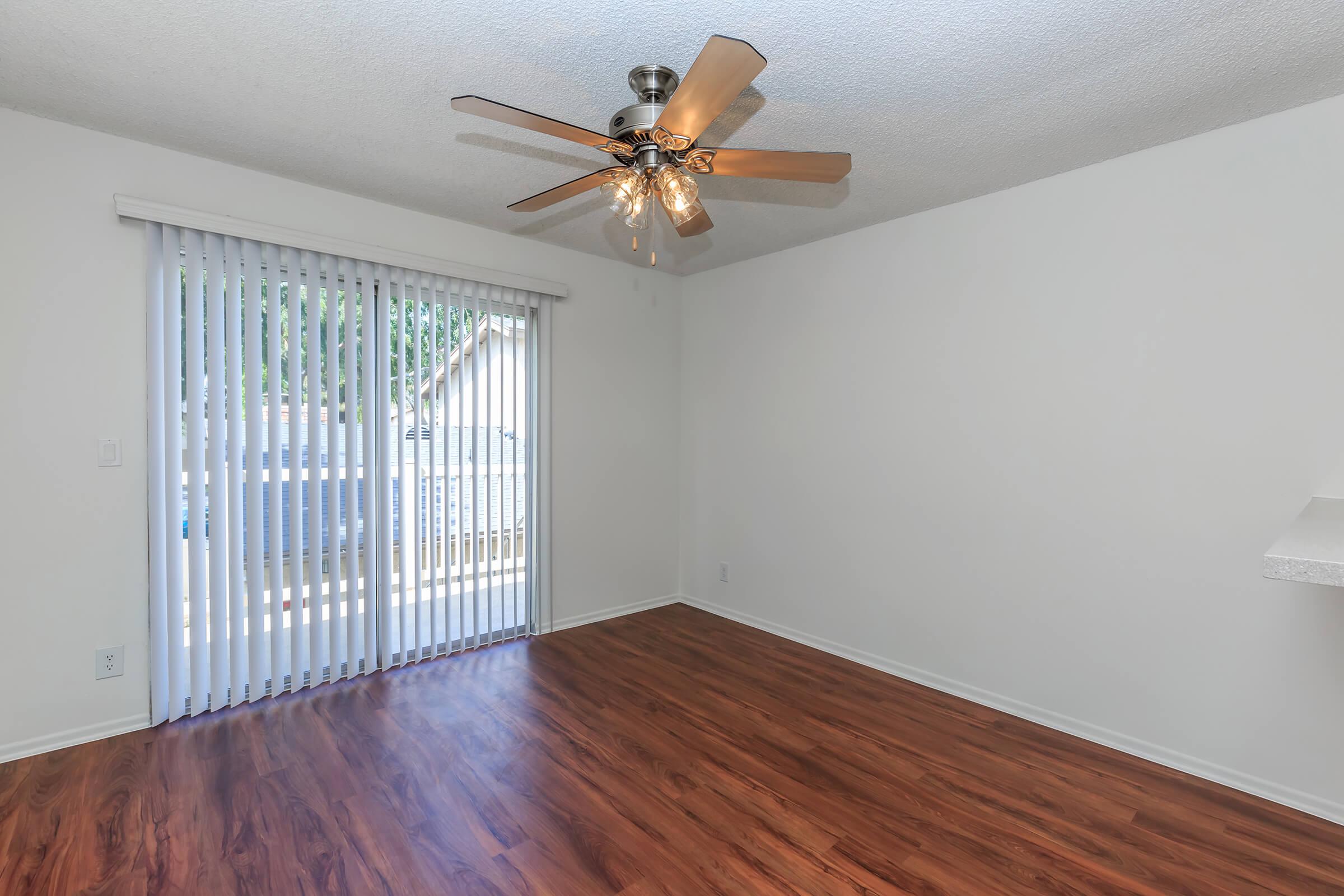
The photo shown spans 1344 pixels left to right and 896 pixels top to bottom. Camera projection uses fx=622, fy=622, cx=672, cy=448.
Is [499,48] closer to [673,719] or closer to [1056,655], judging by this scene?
[673,719]

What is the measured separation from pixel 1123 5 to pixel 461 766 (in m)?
3.22

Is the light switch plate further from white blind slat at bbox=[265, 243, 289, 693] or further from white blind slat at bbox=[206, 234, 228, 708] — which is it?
white blind slat at bbox=[265, 243, 289, 693]

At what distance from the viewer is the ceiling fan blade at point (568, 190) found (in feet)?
6.58

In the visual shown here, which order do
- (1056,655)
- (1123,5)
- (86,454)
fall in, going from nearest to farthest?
(1123,5)
(86,454)
(1056,655)

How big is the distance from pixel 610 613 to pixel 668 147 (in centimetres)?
316

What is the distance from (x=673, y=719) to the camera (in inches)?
109

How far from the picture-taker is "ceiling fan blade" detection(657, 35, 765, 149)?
4.46 feet

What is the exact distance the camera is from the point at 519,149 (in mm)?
2465

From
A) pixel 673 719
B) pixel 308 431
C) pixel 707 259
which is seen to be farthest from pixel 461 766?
pixel 707 259

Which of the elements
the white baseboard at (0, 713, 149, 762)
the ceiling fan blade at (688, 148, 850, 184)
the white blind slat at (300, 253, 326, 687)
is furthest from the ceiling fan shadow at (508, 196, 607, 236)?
the white baseboard at (0, 713, 149, 762)

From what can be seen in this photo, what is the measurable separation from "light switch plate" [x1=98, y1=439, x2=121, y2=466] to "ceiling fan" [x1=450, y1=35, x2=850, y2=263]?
1929mm

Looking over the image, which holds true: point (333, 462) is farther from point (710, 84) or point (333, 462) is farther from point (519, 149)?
point (710, 84)

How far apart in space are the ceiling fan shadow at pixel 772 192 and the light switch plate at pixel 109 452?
270 centimetres

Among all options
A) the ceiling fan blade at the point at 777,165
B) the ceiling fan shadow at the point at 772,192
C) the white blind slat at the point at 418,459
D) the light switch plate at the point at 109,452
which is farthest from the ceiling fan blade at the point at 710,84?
the light switch plate at the point at 109,452
